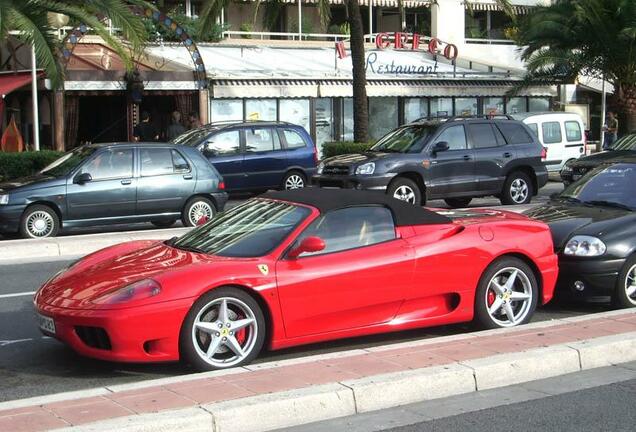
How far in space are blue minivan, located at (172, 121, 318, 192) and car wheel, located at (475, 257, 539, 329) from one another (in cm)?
1211

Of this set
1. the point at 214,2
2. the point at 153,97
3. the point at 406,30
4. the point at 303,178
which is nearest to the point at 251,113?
the point at 153,97

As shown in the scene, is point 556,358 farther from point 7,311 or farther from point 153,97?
point 153,97

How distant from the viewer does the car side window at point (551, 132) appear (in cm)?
2530

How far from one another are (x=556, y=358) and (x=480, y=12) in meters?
36.2

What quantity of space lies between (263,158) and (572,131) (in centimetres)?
1021

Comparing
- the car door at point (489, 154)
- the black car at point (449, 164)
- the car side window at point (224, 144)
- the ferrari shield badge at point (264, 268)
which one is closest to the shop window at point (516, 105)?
the black car at point (449, 164)

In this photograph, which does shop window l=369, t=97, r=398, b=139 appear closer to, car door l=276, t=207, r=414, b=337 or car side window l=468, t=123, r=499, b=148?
car side window l=468, t=123, r=499, b=148

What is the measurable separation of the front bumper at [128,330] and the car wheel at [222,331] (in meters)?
0.10

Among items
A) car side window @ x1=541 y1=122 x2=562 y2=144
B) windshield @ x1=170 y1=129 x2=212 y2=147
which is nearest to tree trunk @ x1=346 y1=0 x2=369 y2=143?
windshield @ x1=170 y1=129 x2=212 y2=147

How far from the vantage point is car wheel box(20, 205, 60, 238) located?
14461 mm

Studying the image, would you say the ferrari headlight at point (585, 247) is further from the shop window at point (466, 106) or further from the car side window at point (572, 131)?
the shop window at point (466, 106)

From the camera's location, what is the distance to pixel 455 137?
59.0ft

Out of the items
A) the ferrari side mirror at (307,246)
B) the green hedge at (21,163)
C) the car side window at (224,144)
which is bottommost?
the ferrari side mirror at (307,246)

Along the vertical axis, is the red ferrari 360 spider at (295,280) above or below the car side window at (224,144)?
below
